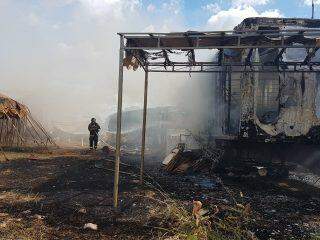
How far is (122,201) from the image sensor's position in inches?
343

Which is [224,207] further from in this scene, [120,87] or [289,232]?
[120,87]

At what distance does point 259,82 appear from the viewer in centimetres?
1556

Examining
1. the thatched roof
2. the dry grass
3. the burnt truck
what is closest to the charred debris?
the burnt truck

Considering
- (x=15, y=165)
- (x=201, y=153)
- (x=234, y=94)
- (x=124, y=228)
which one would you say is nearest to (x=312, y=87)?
(x=234, y=94)

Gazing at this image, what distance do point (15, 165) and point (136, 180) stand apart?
212 inches

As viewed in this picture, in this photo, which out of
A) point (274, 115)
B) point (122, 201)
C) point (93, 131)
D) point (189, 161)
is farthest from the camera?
point (93, 131)

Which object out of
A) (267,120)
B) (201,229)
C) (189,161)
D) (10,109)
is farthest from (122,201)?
(10,109)

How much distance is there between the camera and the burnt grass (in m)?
6.66

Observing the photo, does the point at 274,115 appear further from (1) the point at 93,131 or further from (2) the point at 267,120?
(1) the point at 93,131

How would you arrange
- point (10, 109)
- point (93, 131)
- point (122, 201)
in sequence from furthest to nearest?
point (93, 131) → point (10, 109) → point (122, 201)

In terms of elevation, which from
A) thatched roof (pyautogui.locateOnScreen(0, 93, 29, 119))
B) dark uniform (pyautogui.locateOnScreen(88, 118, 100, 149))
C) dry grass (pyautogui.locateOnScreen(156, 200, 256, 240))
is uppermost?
thatched roof (pyautogui.locateOnScreen(0, 93, 29, 119))

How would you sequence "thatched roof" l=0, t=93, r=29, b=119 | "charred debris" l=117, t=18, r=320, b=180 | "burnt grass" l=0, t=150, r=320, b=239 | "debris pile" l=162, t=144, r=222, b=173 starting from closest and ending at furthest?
"burnt grass" l=0, t=150, r=320, b=239
"debris pile" l=162, t=144, r=222, b=173
"charred debris" l=117, t=18, r=320, b=180
"thatched roof" l=0, t=93, r=29, b=119

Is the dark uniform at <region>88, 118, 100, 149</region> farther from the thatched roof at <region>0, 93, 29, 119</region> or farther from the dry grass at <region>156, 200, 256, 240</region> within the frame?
the dry grass at <region>156, 200, 256, 240</region>

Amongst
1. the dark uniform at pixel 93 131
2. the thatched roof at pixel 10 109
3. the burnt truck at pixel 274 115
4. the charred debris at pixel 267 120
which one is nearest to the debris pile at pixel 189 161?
the charred debris at pixel 267 120
